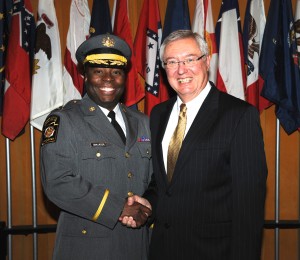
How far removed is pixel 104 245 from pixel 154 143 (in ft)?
2.29

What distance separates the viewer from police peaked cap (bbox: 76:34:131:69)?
2.50 m

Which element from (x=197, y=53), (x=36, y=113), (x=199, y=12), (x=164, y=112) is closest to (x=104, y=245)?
(x=164, y=112)

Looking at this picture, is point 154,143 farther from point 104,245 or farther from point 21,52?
point 21,52

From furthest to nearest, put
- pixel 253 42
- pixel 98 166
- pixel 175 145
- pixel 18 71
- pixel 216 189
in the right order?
1. pixel 253 42
2. pixel 18 71
3. pixel 98 166
4. pixel 175 145
5. pixel 216 189

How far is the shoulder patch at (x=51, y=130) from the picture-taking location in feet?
7.38

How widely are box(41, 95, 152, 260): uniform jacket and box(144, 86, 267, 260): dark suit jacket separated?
0.23 meters

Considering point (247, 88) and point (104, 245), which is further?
point (247, 88)

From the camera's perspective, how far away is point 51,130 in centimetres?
228

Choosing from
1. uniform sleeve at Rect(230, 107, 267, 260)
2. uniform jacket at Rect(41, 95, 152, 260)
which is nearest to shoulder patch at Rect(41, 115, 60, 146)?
uniform jacket at Rect(41, 95, 152, 260)

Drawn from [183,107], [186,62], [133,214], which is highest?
[186,62]

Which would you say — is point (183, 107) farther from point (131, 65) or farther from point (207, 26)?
point (207, 26)

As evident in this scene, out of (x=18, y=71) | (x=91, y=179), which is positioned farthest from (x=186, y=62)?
(x=18, y=71)

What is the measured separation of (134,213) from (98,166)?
36 cm

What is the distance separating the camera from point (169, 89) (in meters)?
4.35
